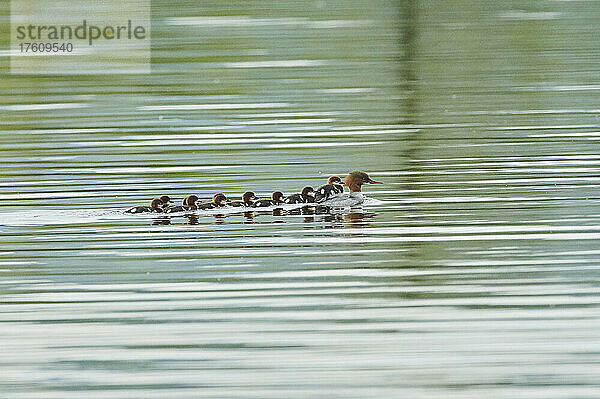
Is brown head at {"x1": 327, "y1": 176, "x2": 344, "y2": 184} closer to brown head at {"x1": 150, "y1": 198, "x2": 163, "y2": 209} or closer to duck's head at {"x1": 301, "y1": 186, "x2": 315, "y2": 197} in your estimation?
duck's head at {"x1": 301, "y1": 186, "x2": 315, "y2": 197}

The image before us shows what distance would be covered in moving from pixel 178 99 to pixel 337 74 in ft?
5.62

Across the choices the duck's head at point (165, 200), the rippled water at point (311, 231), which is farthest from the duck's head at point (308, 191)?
the duck's head at point (165, 200)

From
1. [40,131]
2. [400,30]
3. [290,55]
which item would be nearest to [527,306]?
[40,131]

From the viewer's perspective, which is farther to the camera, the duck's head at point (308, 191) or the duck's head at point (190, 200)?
the duck's head at point (308, 191)

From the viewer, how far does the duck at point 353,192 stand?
339 inches

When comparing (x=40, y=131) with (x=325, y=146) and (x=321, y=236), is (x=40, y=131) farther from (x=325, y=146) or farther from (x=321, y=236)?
(x=321, y=236)

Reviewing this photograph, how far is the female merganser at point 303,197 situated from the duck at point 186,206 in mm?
522

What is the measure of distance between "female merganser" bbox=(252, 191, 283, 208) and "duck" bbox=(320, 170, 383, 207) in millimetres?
256

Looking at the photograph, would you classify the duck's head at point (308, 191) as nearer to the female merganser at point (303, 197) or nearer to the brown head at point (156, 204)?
the female merganser at point (303, 197)

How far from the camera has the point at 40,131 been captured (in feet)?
37.6

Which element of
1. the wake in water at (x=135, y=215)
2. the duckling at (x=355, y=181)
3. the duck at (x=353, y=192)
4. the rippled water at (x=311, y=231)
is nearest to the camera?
the rippled water at (x=311, y=231)

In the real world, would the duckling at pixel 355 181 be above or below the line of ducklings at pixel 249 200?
above

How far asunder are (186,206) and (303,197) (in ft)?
2.17

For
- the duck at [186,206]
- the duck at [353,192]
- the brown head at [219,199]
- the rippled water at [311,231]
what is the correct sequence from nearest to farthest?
the rippled water at [311,231], the duck at [186,206], the brown head at [219,199], the duck at [353,192]
